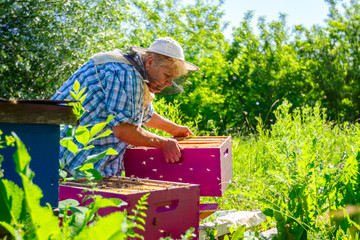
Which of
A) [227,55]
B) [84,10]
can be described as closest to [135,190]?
[84,10]

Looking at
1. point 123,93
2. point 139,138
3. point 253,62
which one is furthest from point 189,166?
point 253,62

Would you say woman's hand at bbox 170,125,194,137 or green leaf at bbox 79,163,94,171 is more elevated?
woman's hand at bbox 170,125,194,137

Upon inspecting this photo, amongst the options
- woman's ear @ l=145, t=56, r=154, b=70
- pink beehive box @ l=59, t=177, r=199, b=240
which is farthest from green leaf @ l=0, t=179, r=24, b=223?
woman's ear @ l=145, t=56, r=154, b=70

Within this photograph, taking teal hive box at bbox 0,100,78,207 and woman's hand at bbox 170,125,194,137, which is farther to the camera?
woman's hand at bbox 170,125,194,137

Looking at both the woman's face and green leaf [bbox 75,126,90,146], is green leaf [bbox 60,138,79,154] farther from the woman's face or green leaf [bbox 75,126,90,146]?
the woman's face

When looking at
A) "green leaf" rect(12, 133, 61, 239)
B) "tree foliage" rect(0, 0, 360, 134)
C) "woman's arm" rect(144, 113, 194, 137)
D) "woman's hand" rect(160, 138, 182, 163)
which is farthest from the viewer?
"tree foliage" rect(0, 0, 360, 134)

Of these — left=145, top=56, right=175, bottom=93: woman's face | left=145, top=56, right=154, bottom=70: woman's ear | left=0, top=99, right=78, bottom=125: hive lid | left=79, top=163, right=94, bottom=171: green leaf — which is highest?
left=145, top=56, right=154, bottom=70: woman's ear

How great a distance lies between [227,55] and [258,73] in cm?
165

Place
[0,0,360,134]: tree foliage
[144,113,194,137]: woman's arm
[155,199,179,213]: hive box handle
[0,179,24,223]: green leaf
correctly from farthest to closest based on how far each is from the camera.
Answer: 1. [0,0,360,134]: tree foliage
2. [144,113,194,137]: woman's arm
3. [155,199,179,213]: hive box handle
4. [0,179,24,223]: green leaf

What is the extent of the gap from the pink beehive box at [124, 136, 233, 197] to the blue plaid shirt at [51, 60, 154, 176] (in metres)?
0.14

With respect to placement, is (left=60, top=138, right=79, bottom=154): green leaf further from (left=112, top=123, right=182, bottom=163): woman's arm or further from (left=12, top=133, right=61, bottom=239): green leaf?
(left=112, top=123, right=182, bottom=163): woman's arm

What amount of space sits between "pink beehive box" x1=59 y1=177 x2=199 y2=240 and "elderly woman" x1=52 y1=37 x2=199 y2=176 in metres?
0.77

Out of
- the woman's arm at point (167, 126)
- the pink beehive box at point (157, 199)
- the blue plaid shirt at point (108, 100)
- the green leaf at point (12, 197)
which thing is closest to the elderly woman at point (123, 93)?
the blue plaid shirt at point (108, 100)

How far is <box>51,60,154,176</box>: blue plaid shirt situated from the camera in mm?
3047
